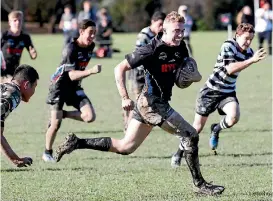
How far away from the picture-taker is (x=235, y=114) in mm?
10031

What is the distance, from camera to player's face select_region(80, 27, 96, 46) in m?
10.1

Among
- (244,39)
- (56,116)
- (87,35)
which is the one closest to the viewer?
(244,39)

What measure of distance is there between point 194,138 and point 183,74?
631 millimetres

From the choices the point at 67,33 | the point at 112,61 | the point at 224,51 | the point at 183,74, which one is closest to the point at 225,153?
the point at 224,51

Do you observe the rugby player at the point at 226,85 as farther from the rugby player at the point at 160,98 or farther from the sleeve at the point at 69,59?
the rugby player at the point at 160,98

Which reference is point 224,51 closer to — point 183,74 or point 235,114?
point 235,114

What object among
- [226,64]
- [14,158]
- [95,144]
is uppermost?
[226,64]

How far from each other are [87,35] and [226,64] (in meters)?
1.76

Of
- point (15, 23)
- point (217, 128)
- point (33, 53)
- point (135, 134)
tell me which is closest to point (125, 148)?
point (135, 134)

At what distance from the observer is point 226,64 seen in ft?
32.8

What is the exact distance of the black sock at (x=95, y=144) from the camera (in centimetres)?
809

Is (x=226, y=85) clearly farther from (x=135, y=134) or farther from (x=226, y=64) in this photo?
(x=135, y=134)

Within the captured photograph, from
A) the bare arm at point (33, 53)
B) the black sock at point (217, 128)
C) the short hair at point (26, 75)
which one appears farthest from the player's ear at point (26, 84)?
the bare arm at point (33, 53)

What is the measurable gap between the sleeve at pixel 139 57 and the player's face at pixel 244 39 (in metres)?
2.36
